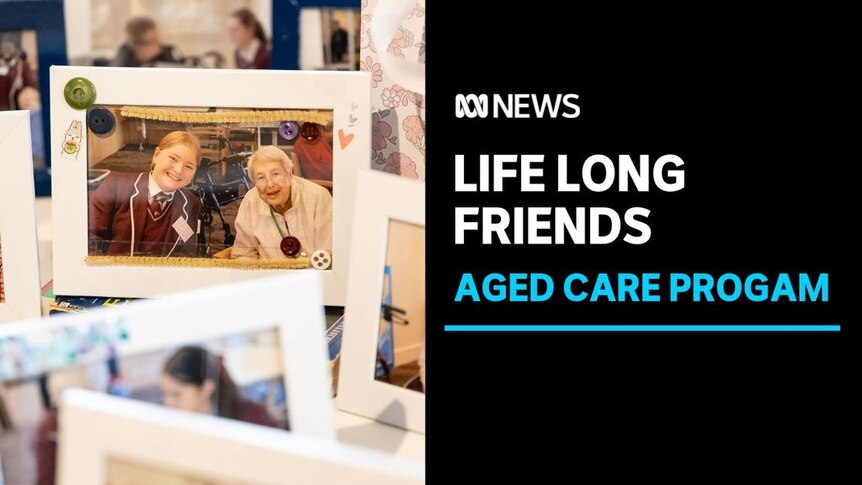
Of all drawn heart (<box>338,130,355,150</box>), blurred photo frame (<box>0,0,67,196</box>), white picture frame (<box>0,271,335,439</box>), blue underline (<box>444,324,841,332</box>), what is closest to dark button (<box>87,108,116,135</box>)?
drawn heart (<box>338,130,355,150</box>)

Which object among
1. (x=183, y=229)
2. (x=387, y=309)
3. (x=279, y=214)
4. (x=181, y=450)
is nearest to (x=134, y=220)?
(x=183, y=229)

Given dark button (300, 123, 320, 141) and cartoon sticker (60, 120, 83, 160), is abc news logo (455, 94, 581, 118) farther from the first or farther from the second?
cartoon sticker (60, 120, 83, 160)

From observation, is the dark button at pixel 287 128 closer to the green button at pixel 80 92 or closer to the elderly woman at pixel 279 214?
the elderly woman at pixel 279 214

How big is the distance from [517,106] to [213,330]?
1.02 feet

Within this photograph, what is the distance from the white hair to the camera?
0.96 m

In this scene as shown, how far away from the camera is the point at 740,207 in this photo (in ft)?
2.59

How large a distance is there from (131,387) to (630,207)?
1.40 feet

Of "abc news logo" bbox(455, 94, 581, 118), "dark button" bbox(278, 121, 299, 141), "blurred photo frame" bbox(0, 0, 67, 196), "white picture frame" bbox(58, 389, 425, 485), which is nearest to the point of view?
"white picture frame" bbox(58, 389, 425, 485)

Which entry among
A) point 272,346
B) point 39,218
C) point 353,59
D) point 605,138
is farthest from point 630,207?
point 353,59

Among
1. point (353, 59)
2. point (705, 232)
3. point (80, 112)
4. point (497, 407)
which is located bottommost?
point (497, 407)

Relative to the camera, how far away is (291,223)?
98 cm

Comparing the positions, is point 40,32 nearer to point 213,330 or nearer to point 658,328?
point 213,330

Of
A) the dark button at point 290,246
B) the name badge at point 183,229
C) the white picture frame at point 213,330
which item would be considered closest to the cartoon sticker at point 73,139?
the name badge at point 183,229

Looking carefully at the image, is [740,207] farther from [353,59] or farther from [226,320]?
[353,59]
